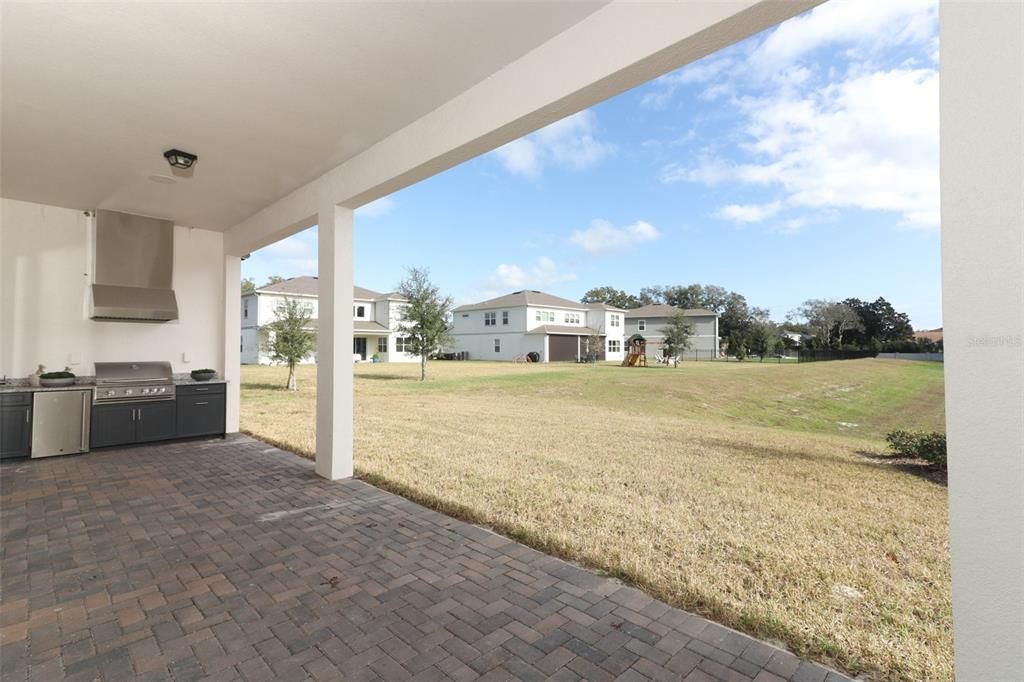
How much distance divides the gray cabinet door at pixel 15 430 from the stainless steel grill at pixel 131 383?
654 mm

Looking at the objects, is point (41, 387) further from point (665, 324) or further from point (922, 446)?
point (665, 324)

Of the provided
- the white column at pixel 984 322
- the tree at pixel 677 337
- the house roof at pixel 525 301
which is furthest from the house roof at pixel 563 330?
the white column at pixel 984 322

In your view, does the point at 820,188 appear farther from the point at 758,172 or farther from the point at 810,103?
the point at 810,103

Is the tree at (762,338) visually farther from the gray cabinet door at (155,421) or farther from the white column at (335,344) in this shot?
the gray cabinet door at (155,421)

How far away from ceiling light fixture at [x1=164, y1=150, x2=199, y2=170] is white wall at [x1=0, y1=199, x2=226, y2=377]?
10.9ft

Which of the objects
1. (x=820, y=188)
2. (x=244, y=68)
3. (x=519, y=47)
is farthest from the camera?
(x=820, y=188)

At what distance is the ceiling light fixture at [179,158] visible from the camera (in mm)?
4445

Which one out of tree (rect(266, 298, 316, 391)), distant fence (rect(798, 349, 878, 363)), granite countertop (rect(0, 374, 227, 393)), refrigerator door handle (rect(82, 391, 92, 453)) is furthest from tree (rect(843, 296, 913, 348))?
refrigerator door handle (rect(82, 391, 92, 453))

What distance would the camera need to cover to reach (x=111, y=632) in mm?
2375

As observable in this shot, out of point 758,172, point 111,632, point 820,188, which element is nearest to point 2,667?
point 111,632

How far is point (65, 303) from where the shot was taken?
21.0 feet

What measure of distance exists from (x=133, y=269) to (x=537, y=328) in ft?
87.1

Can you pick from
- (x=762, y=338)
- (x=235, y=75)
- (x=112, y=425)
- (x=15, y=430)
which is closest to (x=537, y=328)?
(x=762, y=338)

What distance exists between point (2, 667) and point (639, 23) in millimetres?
4301
